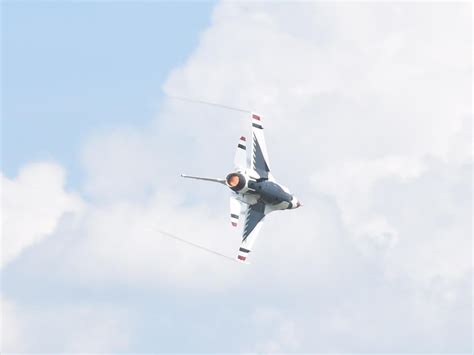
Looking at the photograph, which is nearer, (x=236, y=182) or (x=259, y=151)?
(x=236, y=182)

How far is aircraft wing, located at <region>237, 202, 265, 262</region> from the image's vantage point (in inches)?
5650

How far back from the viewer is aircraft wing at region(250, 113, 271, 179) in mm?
142625

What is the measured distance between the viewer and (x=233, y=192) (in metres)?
140

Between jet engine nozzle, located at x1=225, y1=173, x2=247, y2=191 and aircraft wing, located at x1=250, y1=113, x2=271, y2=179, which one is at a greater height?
aircraft wing, located at x1=250, y1=113, x2=271, y2=179

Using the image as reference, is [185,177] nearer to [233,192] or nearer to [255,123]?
[233,192]

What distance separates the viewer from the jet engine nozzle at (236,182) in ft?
452

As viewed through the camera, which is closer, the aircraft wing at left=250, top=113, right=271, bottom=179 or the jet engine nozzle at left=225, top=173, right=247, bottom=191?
the jet engine nozzle at left=225, top=173, right=247, bottom=191

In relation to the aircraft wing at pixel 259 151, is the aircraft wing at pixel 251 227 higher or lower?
lower

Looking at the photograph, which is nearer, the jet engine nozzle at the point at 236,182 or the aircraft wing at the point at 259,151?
the jet engine nozzle at the point at 236,182

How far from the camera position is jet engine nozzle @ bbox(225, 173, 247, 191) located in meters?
138

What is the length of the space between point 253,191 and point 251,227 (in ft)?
18.9

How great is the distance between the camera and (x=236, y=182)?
452ft

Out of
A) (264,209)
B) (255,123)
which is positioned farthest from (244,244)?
(255,123)

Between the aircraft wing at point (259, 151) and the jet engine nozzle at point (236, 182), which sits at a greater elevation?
the aircraft wing at point (259, 151)
